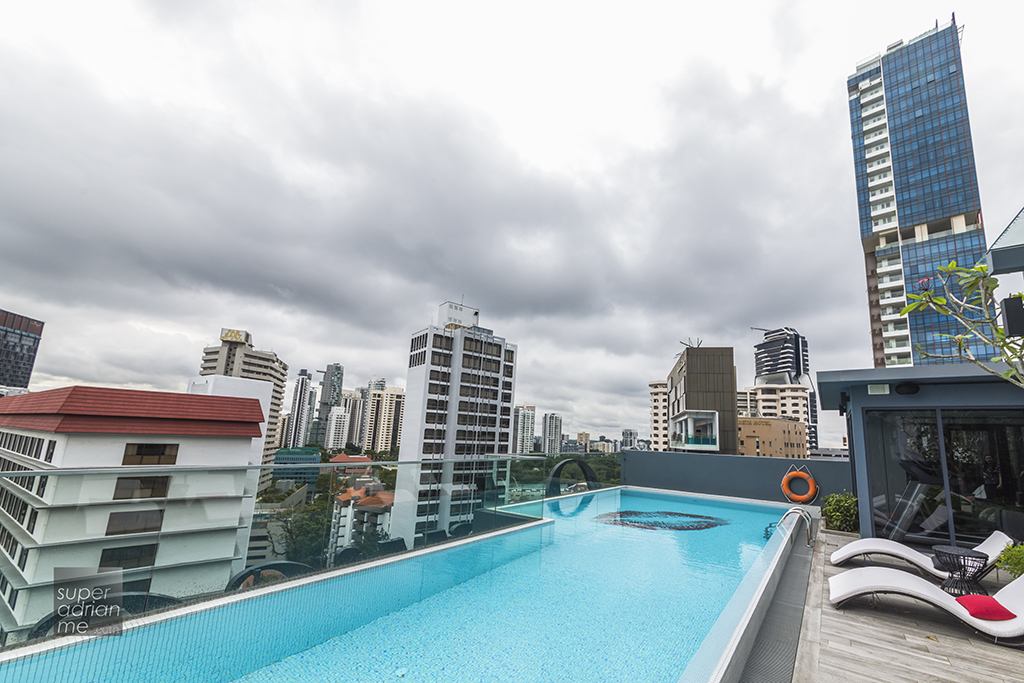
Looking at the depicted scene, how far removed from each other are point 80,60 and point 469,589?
12582mm

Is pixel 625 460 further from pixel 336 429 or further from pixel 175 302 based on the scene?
pixel 336 429

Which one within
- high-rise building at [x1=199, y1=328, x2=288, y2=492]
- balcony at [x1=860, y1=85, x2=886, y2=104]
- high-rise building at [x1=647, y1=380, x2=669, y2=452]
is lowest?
high-rise building at [x1=647, y1=380, x2=669, y2=452]

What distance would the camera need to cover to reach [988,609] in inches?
137

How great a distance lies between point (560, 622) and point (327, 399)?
16506 cm

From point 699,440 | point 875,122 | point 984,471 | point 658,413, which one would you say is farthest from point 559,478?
point 658,413

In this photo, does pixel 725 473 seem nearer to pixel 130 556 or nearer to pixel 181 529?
pixel 181 529

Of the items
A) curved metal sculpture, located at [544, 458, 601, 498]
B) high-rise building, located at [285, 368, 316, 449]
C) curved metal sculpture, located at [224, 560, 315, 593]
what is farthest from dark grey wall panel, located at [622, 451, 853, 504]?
high-rise building, located at [285, 368, 316, 449]

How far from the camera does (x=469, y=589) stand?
554cm

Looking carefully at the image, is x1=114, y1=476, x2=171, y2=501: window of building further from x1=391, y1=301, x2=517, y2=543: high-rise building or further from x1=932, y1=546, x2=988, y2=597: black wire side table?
x1=391, y1=301, x2=517, y2=543: high-rise building

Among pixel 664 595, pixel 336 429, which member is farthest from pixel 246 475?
pixel 336 429

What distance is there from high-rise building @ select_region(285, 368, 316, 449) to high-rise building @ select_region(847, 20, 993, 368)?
5954 inches

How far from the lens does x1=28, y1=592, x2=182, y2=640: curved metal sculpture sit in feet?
8.33

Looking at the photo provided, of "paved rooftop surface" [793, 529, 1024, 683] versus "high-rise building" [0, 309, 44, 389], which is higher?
"high-rise building" [0, 309, 44, 389]

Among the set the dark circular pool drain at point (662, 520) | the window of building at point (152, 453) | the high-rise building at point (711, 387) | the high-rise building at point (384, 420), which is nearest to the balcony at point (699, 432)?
the high-rise building at point (711, 387)
